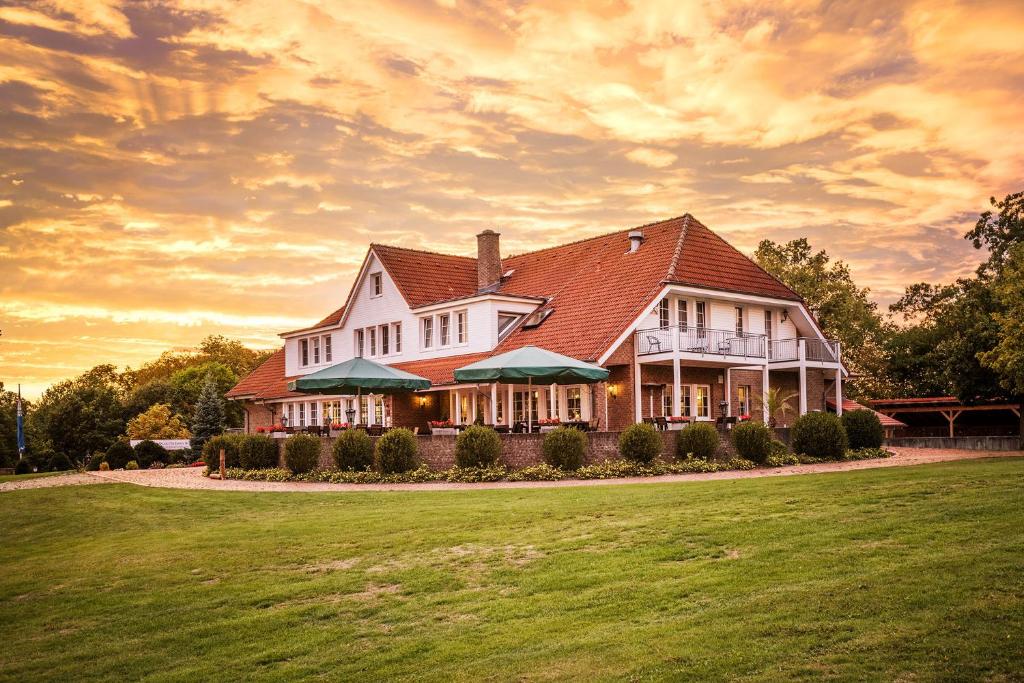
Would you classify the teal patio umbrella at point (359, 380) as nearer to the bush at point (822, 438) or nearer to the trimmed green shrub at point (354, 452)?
the trimmed green shrub at point (354, 452)

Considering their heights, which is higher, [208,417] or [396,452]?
[208,417]

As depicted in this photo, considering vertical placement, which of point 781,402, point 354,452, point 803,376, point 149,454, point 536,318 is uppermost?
point 536,318

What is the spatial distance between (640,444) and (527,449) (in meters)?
3.12

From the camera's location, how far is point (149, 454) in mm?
42625

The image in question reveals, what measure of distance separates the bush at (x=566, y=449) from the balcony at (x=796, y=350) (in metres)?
13.4

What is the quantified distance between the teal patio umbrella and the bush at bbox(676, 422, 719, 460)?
886 cm

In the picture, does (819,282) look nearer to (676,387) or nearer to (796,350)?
(796,350)

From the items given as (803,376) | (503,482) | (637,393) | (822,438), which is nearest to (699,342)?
(637,393)

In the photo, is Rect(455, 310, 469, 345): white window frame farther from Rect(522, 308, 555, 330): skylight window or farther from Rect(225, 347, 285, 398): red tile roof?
Rect(225, 347, 285, 398): red tile roof

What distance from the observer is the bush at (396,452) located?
2714cm

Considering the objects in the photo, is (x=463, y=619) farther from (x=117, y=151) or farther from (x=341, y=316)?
(x=341, y=316)

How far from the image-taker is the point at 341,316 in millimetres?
44438

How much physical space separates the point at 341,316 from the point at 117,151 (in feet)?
56.7

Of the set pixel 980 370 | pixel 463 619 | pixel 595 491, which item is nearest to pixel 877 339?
pixel 980 370
